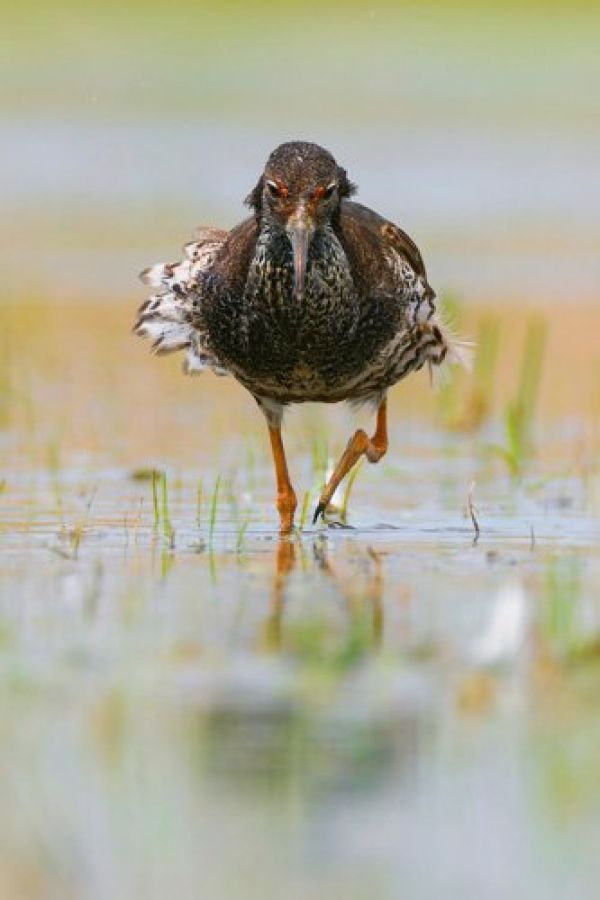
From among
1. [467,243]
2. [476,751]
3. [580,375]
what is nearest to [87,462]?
[580,375]

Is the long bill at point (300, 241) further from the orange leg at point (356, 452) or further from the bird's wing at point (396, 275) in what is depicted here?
the orange leg at point (356, 452)

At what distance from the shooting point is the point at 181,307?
9203 millimetres

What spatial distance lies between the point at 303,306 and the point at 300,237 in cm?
40

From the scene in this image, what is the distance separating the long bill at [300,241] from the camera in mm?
8008

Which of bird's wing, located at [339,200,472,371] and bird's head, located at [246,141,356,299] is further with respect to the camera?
bird's wing, located at [339,200,472,371]

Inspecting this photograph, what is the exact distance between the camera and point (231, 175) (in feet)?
66.1

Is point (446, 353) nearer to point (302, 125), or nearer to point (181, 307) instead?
point (181, 307)

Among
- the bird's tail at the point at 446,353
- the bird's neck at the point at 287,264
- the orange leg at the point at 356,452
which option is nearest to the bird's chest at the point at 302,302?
the bird's neck at the point at 287,264

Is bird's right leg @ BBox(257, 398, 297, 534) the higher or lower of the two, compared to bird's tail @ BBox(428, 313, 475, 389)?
lower

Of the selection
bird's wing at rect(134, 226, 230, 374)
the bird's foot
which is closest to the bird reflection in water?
the bird's foot

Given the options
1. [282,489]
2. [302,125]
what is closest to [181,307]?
[282,489]

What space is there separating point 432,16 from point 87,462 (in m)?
20.8

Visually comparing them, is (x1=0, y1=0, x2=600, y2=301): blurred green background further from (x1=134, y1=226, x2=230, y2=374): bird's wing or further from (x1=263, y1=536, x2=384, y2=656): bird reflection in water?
(x1=263, y1=536, x2=384, y2=656): bird reflection in water

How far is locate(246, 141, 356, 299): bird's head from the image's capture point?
804 cm
